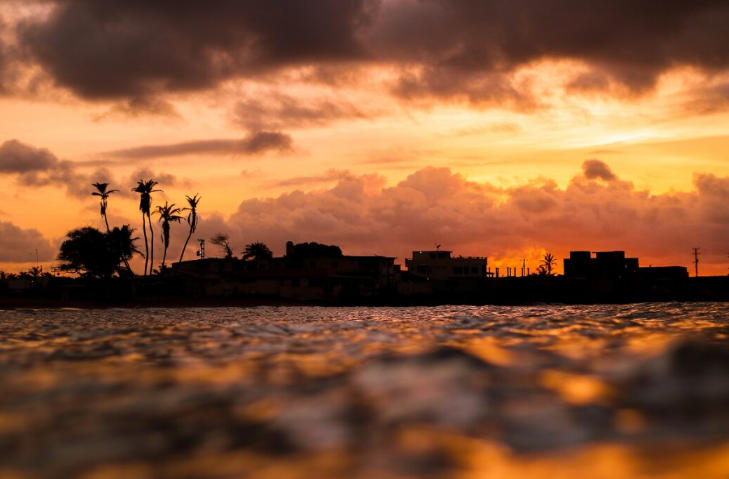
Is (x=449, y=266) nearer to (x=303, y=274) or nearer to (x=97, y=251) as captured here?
(x=303, y=274)

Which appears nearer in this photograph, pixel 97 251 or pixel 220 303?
pixel 220 303

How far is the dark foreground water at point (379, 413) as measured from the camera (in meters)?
2.92

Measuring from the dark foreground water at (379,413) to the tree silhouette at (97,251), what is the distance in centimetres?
8551

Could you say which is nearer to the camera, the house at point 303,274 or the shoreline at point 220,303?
the shoreline at point 220,303

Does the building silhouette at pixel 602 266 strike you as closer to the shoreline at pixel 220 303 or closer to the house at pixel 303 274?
the shoreline at pixel 220 303

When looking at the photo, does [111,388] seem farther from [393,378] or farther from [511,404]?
[511,404]

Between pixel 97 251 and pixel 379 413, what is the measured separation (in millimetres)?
91167

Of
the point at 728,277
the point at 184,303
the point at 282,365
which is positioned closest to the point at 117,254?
the point at 184,303

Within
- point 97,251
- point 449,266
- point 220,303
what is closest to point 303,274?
point 220,303

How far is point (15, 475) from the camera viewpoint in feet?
9.96

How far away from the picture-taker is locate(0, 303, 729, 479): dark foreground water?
Answer: 9.57ft

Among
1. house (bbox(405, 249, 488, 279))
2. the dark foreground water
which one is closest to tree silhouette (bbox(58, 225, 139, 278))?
house (bbox(405, 249, 488, 279))

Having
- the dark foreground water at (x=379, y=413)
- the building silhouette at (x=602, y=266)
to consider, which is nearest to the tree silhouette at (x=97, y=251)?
the building silhouette at (x=602, y=266)

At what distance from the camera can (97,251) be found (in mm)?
88188
